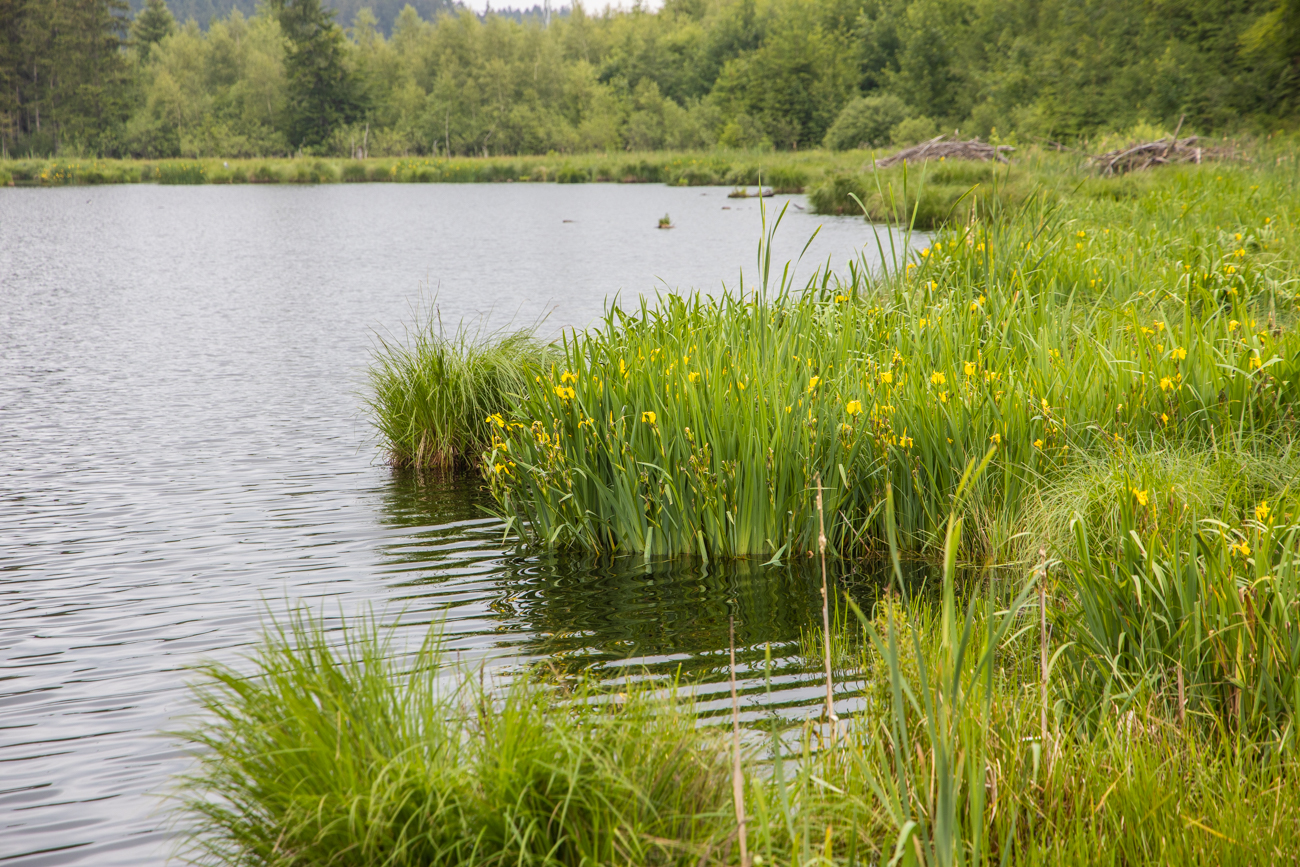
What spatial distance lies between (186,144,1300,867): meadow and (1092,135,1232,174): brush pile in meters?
15.3

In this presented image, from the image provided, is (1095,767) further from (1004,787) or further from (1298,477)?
(1298,477)

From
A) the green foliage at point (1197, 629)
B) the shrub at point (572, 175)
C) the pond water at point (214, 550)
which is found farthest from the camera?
the shrub at point (572, 175)

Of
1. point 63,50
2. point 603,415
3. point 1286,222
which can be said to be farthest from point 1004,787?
point 63,50

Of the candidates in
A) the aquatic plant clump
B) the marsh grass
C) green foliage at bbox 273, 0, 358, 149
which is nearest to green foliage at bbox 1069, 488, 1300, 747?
the aquatic plant clump

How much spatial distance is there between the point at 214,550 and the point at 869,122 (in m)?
63.8

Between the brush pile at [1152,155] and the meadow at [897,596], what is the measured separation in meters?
15.3

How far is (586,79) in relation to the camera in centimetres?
10231

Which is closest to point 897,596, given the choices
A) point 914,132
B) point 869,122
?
point 914,132

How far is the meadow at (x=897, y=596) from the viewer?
98.6 inches

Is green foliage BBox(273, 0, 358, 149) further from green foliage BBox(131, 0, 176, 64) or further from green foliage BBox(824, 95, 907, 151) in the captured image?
green foliage BBox(824, 95, 907, 151)

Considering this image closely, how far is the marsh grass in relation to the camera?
841 centimetres

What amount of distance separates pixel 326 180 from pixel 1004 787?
240 feet

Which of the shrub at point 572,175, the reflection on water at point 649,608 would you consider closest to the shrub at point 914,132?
the shrub at point 572,175

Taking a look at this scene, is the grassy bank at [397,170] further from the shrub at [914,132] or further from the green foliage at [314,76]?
the green foliage at [314,76]
